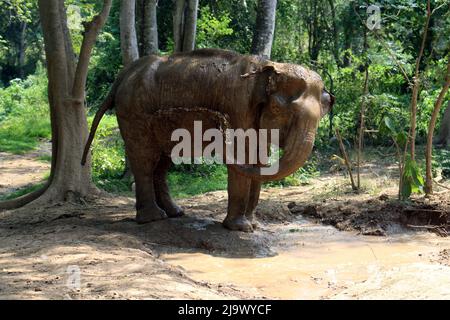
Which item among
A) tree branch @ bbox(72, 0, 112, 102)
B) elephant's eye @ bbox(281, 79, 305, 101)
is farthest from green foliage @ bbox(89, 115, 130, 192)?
elephant's eye @ bbox(281, 79, 305, 101)

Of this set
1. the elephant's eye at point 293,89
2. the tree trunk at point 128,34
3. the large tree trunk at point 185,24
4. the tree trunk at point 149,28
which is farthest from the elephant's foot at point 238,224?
the tree trunk at point 149,28

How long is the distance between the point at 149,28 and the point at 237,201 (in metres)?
5.16

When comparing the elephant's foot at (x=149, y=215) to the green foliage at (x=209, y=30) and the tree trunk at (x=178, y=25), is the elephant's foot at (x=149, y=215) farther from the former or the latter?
the green foliage at (x=209, y=30)

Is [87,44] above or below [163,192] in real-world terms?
above

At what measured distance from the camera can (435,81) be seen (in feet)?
41.5

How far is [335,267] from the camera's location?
830cm

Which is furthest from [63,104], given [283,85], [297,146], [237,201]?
[297,146]

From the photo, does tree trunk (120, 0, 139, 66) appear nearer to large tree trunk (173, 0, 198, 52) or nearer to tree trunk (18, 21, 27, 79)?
large tree trunk (173, 0, 198, 52)

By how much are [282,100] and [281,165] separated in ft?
3.11

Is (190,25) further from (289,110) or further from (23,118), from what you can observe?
(23,118)

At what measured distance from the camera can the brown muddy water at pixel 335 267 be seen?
682 cm

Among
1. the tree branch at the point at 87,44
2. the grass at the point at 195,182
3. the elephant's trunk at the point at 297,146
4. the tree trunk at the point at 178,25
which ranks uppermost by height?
the tree trunk at the point at 178,25

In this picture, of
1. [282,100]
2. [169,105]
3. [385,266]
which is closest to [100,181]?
[169,105]

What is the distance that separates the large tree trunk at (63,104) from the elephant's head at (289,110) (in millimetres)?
3332
